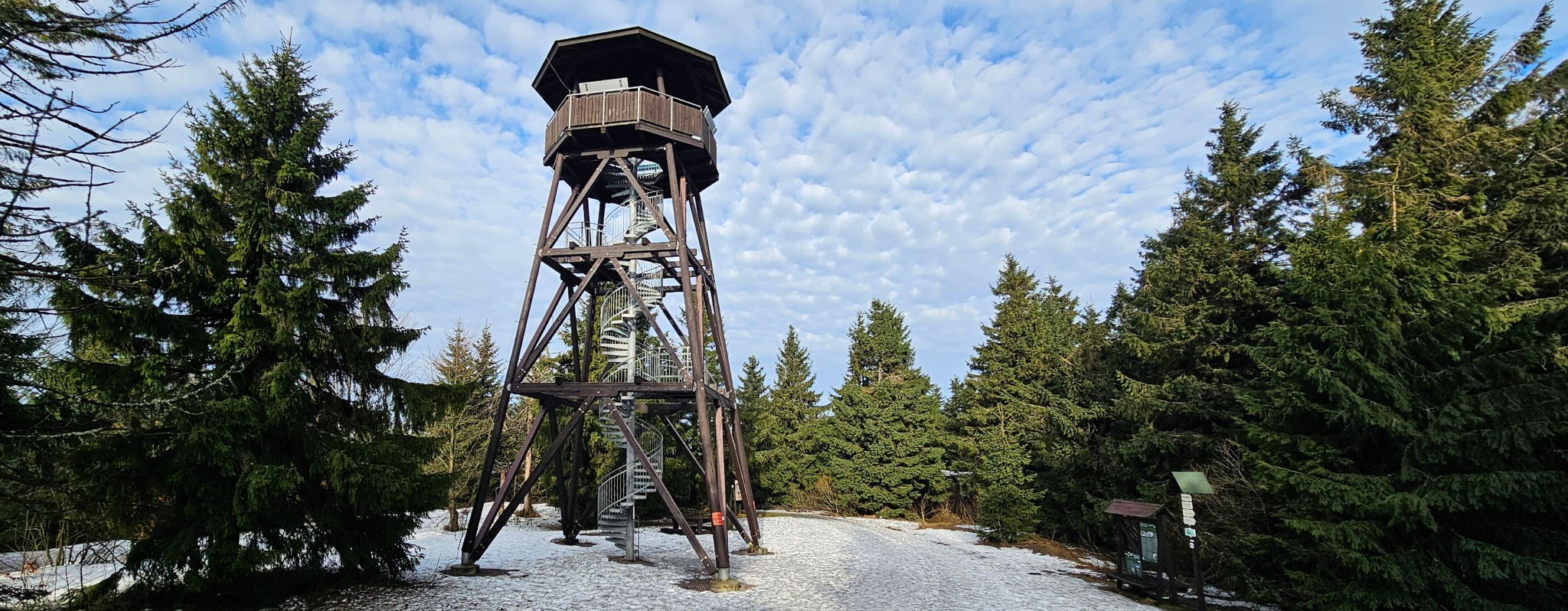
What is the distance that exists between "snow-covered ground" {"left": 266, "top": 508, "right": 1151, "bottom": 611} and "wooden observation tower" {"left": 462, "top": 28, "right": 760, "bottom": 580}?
3.38 feet

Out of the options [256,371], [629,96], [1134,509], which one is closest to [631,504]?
[256,371]

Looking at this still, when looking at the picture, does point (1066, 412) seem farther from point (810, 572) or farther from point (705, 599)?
point (705, 599)

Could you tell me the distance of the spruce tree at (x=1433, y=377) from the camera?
797cm

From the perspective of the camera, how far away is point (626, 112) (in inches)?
533

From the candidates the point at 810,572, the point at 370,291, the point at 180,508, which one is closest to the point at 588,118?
the point at 370,291

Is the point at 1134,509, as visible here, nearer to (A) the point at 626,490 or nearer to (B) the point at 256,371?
(A) the point at 626,490

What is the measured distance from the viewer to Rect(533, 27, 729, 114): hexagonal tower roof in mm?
13539

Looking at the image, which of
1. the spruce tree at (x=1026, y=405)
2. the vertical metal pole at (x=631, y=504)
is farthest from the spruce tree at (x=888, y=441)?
the vertical metal pole at (x=631, y=504)

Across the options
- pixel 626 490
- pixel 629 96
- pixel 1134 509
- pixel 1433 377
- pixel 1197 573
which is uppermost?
pixel 629 96

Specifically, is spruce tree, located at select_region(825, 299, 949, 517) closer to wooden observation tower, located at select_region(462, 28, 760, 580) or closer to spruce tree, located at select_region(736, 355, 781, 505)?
spruce tree, located at select_region(736, 355, 781, 505)

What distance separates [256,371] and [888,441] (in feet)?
82.0

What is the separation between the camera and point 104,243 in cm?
832

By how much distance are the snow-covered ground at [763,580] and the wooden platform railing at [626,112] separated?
861 centimetres

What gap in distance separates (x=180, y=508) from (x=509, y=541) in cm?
943
